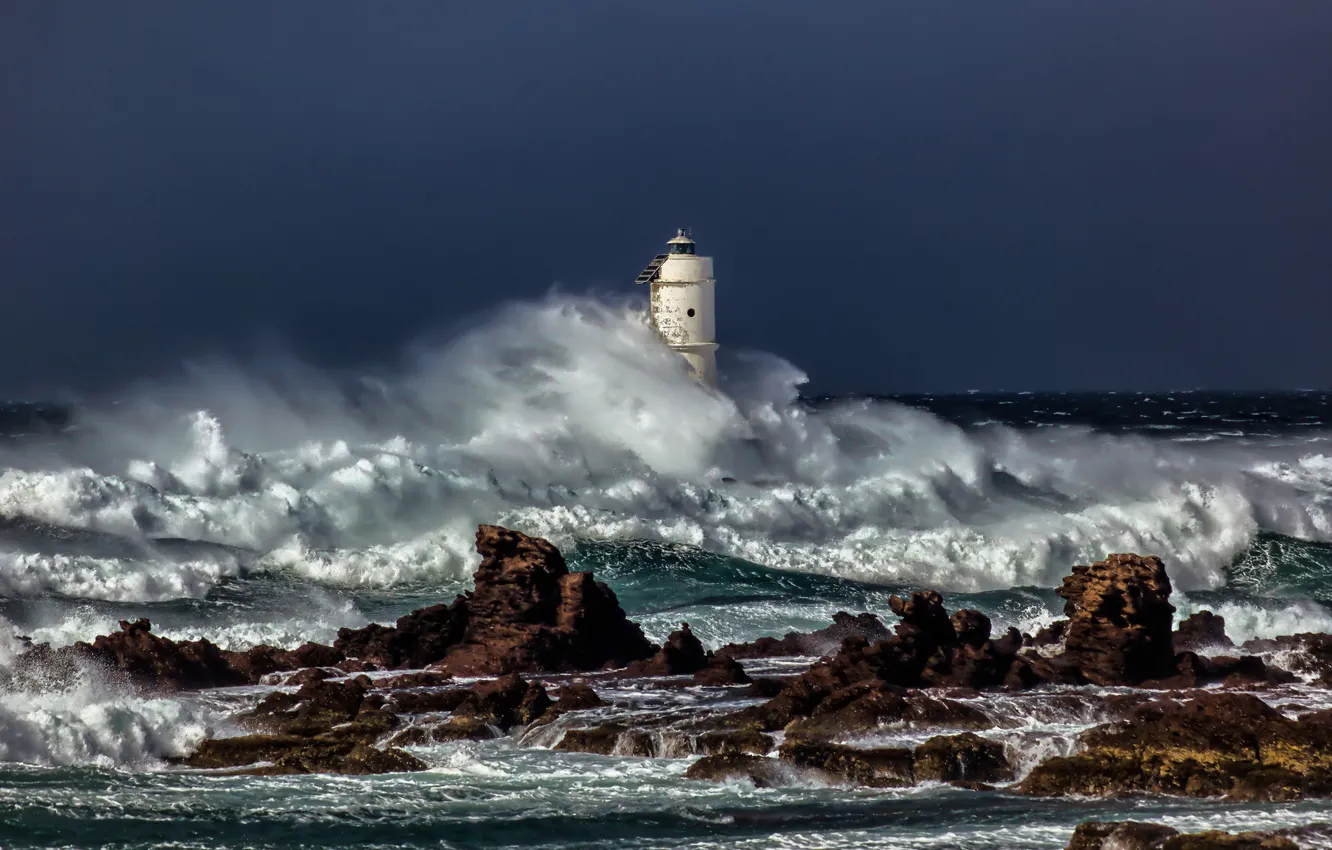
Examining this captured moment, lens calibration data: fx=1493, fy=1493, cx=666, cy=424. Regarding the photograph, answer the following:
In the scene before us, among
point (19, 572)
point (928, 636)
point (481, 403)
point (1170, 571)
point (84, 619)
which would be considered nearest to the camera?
point (928, 636)

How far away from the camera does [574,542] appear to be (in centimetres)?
3044

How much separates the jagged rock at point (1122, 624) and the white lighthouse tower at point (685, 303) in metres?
25.6

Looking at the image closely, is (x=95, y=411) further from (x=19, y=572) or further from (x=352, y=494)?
(x=19, y=572)

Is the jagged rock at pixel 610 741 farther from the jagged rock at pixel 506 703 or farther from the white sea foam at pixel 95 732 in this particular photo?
the white sea foam at pixel 95 732

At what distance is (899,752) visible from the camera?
13188mm

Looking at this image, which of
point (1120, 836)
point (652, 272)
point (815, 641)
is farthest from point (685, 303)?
point (1120, 836)

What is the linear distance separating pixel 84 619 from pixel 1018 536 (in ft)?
60.0

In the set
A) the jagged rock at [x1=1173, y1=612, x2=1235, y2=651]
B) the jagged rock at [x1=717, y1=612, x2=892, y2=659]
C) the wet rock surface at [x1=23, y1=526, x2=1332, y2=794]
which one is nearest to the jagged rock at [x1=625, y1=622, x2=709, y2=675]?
the wet rock surface at [x1=23, y1=526, x2=1332, y2=794]

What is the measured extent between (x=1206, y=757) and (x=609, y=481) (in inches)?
920

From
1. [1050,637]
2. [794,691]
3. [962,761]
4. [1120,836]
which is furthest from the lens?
[1050,637]

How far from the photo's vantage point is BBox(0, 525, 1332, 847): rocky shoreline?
12.9 metres

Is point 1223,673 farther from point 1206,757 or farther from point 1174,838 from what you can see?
point 1174,838

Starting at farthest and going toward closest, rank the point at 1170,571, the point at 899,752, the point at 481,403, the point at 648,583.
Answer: the point at 481,403, the point at 1170,571, the point at 648,583, the point at 899,752

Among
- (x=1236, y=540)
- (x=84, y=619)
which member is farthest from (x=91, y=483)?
(x=1236, y=540)
